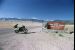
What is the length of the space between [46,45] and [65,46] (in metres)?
0.58

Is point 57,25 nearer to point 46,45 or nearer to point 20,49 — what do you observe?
point 46,45

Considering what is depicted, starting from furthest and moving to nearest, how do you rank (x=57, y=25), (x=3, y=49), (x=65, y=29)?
(x=65, y=29) → (x=57, y=25) → (x=3, y=49)

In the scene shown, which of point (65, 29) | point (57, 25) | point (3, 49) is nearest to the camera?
point (3, 49)

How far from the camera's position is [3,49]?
13.4 feet

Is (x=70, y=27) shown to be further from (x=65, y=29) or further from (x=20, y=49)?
(x=20, y=49)

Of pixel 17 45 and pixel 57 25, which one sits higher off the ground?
pixel 57 25

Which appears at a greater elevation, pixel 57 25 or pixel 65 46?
pixel 57 25

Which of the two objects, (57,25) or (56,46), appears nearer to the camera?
(56,46)

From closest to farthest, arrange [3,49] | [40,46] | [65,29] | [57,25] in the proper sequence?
[3,49] → [40,46] → [57,25] → [65,29]

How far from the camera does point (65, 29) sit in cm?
766

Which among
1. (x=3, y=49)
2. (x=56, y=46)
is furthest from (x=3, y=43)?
(x=56, y=46)

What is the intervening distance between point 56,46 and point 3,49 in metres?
1.57

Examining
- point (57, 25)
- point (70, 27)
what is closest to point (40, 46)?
point (57, 25)

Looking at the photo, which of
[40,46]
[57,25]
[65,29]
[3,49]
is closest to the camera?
[3,49]
